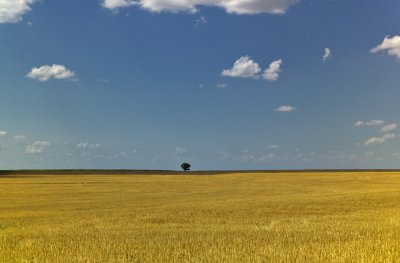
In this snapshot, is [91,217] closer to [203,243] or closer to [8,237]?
[8,237]

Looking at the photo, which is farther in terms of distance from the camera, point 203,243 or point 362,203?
point 362,203

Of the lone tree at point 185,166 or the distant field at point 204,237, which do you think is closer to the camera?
the distant field at point 204,237

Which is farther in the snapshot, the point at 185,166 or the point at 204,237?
the point at 185,166

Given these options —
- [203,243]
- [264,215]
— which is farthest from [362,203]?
[203,243]

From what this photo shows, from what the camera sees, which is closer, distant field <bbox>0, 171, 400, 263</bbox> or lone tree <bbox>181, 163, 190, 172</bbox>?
distant field <bbox>0, 171, 400, 263</bbox>

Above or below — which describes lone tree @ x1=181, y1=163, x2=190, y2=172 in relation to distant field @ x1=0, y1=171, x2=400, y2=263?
above

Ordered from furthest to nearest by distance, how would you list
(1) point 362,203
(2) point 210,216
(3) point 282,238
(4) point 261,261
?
1. (1) point 362,203
2. (2) point 210,216
3. (3) point 282,238
4. (4) point 261,261

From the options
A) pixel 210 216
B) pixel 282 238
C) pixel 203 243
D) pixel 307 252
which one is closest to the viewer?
pixel 307 252

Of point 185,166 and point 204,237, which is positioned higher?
point 185,166

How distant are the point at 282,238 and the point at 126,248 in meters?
5.28

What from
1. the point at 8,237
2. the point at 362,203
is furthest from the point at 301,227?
the point at 362,203

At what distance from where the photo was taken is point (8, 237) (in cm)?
1855

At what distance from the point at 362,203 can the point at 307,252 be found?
Answer: 75.5 ft

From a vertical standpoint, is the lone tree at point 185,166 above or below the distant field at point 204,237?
above
